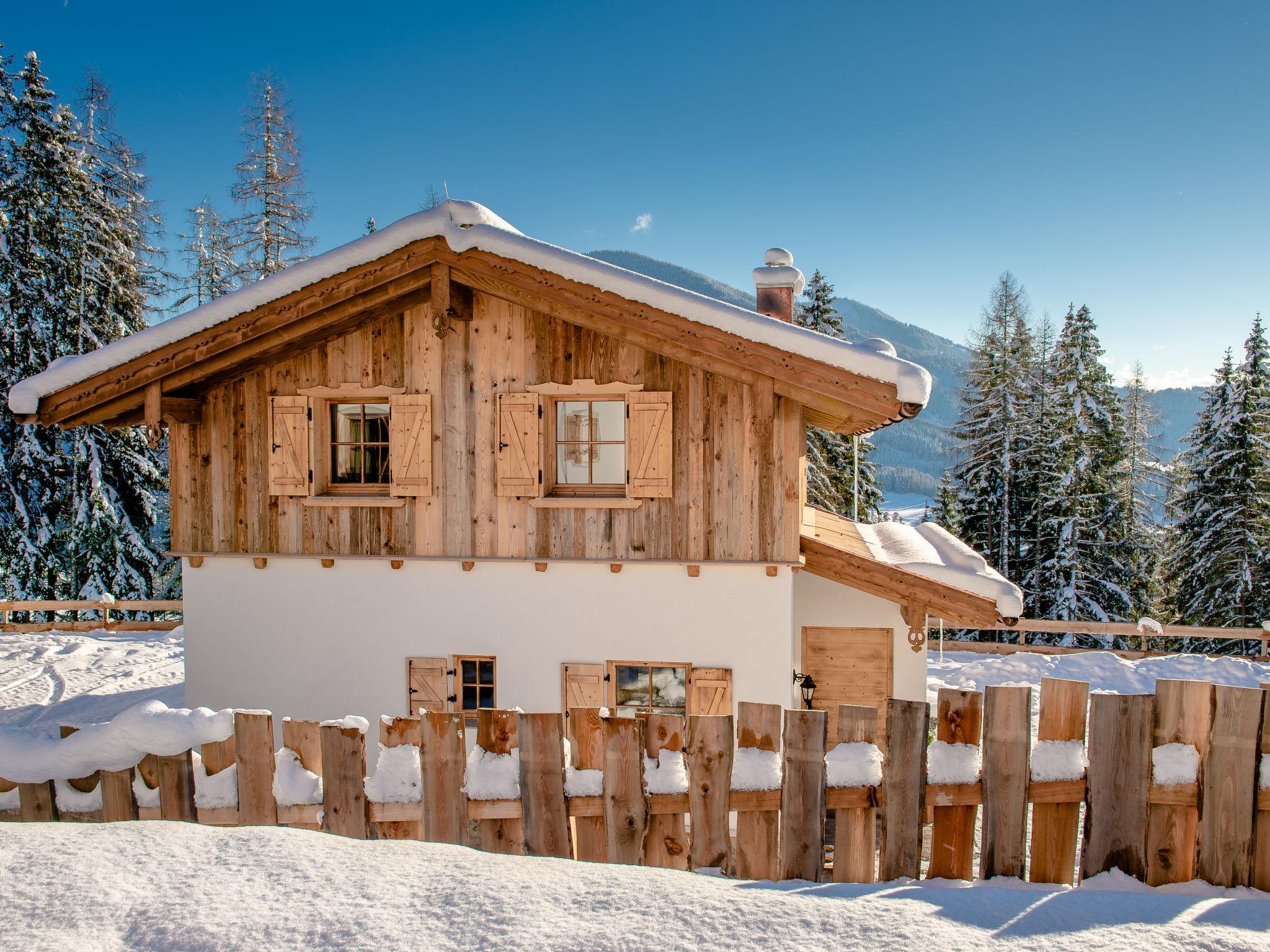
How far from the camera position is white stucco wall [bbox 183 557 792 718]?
773 cm

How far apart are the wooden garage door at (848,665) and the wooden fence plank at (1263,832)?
6587mm

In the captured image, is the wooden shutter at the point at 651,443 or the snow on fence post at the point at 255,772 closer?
the snow on fence post at the point at 255,772

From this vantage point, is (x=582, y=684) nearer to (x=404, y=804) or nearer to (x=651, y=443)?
(x=651, y=443)

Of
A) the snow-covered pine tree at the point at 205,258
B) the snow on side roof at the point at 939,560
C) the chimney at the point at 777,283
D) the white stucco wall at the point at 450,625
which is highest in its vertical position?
the snow-covered pine tree at the point at 205,258

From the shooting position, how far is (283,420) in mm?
8422

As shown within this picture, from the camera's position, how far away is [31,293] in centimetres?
1825

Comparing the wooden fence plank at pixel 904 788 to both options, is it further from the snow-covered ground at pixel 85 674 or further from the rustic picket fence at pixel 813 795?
the snow-covered ground at pixel 85 674

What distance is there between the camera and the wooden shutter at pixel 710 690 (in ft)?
25.3

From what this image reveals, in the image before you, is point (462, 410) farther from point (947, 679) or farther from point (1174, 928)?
point (947, 679)

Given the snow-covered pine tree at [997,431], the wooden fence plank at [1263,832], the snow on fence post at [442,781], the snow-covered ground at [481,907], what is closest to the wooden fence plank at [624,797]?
the snow-covered ground at [481,907]

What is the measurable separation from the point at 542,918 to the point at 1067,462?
25.4 meters

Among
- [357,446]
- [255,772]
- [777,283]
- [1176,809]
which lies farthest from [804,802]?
[777,283]

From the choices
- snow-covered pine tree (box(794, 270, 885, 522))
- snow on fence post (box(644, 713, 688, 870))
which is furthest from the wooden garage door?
snow-covered pine tree (box(794, 270, 885, 522))

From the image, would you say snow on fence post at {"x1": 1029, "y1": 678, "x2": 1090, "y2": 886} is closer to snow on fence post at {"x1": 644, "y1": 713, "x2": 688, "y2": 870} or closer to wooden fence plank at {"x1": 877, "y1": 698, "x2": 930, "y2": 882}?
wooden fence plank at {"x1": 877, "y1": 698, "x2": 930, "y2": 882}
